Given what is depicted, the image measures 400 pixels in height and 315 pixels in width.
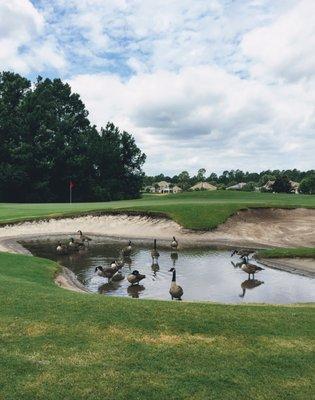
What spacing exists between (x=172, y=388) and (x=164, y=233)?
35320 millimetres

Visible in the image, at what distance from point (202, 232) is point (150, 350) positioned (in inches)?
1303

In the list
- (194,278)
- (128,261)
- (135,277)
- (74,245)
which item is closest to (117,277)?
(135,277)

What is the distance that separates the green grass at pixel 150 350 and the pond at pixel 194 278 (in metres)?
6.62

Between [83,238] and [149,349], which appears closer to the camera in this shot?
[149,349]

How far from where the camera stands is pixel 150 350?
11328mm

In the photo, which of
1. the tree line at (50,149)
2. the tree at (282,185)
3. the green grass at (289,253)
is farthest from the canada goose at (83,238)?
the tree at (282,185)

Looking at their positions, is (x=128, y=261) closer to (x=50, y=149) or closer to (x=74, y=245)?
(x=74, y=245)

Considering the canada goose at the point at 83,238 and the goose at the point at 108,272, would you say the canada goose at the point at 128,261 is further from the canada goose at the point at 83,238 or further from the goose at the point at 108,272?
the canada goose at the point at 83,238

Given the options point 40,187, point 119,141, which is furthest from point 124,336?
point 119,141

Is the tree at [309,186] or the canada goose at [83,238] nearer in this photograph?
the canada goose at [83,238]

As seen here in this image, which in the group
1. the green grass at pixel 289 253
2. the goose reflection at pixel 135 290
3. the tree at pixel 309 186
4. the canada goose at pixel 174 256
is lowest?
the goose reflection at pixel 135 290

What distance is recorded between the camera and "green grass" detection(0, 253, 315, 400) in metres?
9.44

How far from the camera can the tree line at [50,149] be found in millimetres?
97125

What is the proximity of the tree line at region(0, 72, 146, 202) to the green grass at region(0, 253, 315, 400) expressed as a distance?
8465 centimetres
